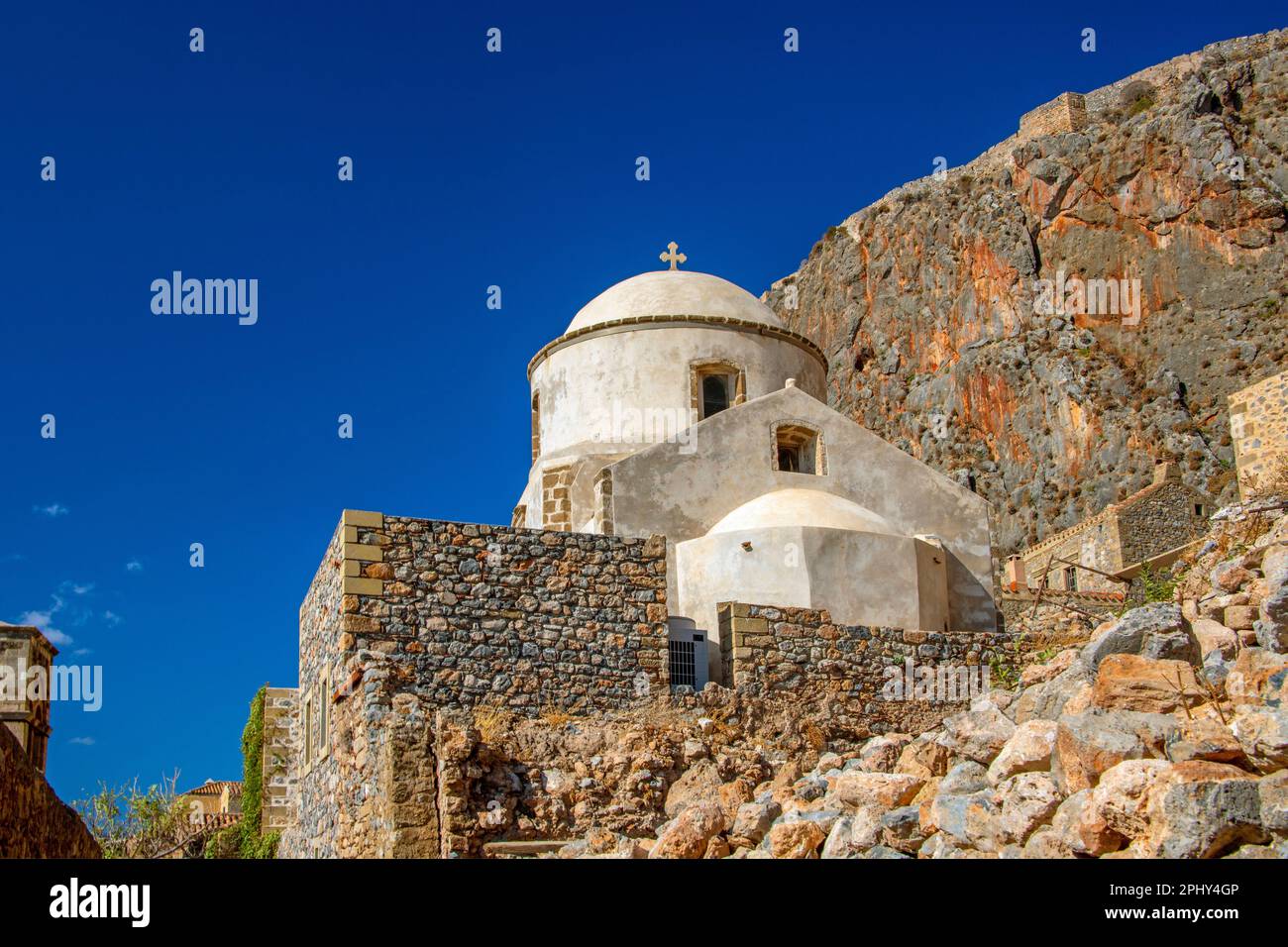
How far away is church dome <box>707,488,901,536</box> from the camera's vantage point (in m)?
17.5

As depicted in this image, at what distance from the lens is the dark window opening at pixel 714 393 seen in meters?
21.1

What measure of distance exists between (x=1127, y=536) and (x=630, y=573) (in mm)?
33066

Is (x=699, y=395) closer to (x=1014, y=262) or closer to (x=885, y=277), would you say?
(x=1014, y=262)

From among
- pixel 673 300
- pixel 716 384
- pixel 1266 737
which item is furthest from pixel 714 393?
pixel 1266 737

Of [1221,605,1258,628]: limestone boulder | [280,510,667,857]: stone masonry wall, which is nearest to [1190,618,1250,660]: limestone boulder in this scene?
[1221,605,1258,628]: limestone boulder

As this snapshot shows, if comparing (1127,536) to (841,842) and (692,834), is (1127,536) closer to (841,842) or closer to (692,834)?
(692,834)

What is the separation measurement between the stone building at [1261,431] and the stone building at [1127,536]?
837 inches

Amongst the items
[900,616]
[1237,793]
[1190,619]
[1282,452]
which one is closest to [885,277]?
[1282,452]

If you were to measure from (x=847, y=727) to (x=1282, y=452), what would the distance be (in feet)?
32.4

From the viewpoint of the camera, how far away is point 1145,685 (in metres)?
9.68

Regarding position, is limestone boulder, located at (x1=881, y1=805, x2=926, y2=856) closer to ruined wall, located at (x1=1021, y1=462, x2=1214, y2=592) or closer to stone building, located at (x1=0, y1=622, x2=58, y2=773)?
stone building, located at (x1=0, y1=622, x2=58, y2=773)

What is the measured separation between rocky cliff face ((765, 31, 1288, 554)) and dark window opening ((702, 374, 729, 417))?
32.0 metres

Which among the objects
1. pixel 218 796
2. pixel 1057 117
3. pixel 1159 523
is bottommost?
pixel 218 796
